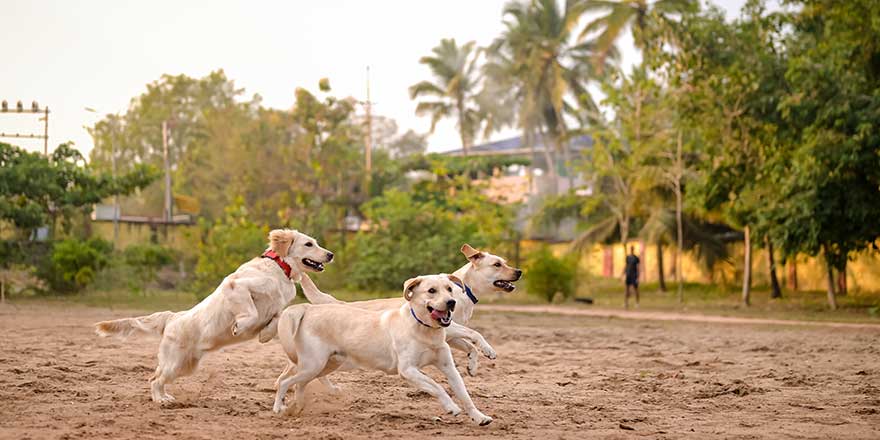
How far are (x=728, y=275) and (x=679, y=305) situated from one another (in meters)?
9.69

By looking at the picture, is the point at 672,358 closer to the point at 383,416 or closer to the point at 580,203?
the point at 383,416

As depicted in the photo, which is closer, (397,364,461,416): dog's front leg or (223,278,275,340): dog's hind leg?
(397,364,461,416): dog's front leg

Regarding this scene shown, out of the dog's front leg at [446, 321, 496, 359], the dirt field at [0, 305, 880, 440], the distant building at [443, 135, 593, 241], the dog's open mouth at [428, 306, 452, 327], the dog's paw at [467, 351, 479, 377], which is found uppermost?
the distant building at [443, 135, 593, 241]

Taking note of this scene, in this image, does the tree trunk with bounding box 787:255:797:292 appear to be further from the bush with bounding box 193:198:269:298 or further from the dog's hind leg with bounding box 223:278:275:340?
the dog's hind leg with bounding box 223:278:275:340

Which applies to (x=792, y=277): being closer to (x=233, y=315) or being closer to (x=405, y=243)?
(x=405, y=243)

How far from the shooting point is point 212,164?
61594 millimetres

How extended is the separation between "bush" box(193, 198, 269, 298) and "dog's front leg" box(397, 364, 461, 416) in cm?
2089

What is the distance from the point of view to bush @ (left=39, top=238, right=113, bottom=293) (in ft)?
98.3

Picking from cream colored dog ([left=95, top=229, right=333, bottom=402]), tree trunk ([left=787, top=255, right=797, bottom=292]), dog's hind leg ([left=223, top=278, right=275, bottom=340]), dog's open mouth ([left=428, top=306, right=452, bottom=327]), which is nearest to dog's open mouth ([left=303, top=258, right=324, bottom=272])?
cream colored dog ([left=95, top=229, right=333, bottom=402])

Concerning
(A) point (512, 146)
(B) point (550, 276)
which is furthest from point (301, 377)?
(A) point (512, 146)

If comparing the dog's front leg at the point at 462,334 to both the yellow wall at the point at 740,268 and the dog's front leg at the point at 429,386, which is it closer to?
the dog's front leg at the point at 429,386

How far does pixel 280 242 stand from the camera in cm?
1005

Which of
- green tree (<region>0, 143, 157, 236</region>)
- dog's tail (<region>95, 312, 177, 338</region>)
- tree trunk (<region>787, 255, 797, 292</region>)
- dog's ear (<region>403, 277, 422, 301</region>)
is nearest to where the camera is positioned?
dog's ear (<region>403, 277, 422, 301</region>)

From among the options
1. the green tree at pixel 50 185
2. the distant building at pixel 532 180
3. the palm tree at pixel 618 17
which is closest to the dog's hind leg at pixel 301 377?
the green tree at pixel 50 185
